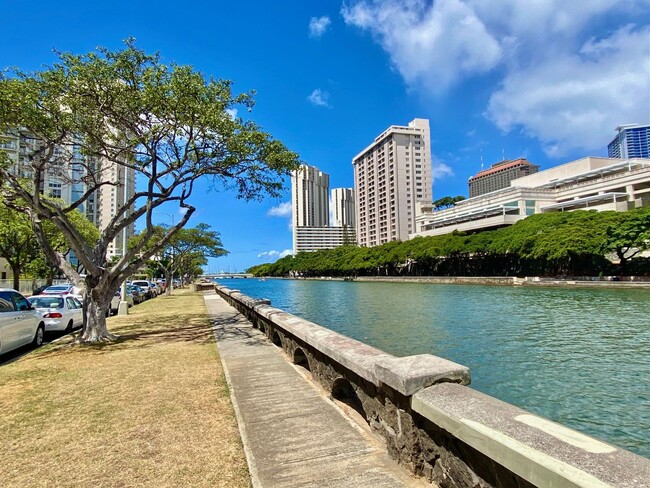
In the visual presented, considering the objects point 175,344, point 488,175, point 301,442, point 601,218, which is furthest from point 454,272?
point 488,175

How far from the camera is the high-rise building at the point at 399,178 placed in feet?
442

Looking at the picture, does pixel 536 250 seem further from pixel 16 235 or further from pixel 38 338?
pixel 16 235

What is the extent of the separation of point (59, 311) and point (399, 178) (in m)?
128

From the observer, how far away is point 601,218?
4306cm

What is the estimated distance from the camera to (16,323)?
9656 mm

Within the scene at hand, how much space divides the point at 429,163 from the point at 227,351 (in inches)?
5444

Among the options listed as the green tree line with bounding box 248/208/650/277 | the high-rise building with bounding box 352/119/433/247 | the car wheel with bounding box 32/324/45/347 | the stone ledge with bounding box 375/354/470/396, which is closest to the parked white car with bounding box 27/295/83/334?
the car wheel with bounding box 32/324/45/347

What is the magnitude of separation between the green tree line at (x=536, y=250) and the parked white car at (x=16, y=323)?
44035mm

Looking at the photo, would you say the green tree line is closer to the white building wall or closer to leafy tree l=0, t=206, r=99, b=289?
leafy tree l=0, t=206, r=99, b=289

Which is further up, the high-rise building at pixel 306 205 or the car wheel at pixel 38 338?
the high-rise building at pixel 306 205

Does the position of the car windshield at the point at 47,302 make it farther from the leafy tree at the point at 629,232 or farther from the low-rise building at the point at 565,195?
the low-rise building at the point at 565,195

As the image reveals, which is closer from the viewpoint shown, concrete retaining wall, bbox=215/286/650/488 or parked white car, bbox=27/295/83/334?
concrete retaining wall, bbox=215/286/650/488

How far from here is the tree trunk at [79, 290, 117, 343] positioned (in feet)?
35.0

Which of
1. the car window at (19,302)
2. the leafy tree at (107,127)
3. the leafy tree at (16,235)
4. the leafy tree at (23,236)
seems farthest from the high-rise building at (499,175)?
the car window at (19,302)
